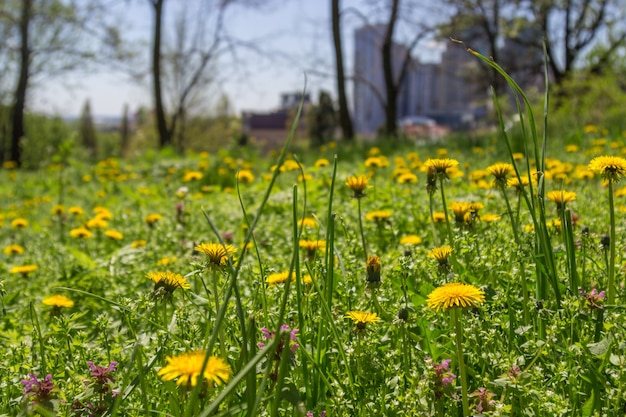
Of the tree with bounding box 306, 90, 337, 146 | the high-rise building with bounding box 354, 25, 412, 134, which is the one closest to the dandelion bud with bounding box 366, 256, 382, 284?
the high-rise building with bounding box 354, 25, 412, 134

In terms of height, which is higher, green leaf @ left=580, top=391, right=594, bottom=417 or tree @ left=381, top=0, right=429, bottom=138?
tree @ left=381, top=0, right=429, bottom=138

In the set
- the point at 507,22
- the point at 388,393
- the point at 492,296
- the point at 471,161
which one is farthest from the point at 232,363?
the point at 507,22

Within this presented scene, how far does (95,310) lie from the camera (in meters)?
1.96

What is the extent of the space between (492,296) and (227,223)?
2.06 meters

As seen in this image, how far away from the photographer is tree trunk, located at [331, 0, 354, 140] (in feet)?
35.2

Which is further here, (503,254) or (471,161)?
(471,161)

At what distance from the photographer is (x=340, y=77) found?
11.0m

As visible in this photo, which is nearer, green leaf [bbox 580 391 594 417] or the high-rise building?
green leaf [bbox 580 391 594 417]

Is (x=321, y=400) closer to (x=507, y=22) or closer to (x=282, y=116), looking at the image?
(x=507, y=22)

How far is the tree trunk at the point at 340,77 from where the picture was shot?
10719 mm

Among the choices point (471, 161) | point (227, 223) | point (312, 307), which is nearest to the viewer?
point (312, 307)

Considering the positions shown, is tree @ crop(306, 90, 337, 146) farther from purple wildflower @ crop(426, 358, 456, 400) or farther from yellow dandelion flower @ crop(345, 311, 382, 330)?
purple wildflower @ crop(426, 358, 456, 400)

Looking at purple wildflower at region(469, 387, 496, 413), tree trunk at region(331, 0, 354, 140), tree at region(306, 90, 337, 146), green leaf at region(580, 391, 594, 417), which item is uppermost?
tree at region(306, 90, 337, 146)

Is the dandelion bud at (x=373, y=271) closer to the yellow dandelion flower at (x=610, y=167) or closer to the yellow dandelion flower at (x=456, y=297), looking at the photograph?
the yellow dandelion flower at (x=456, y=297)
